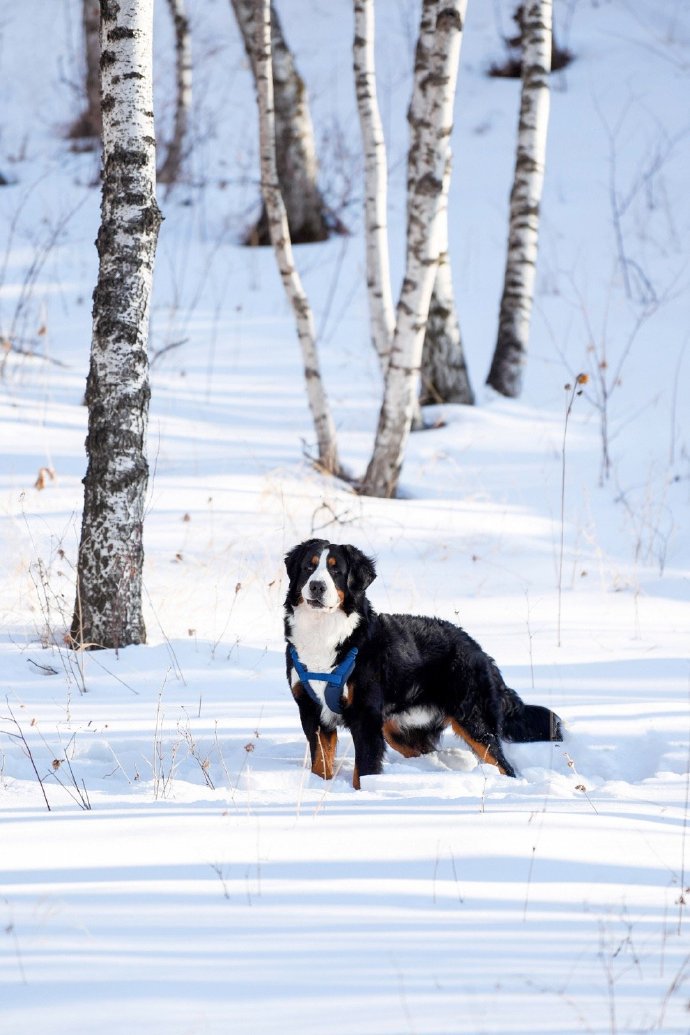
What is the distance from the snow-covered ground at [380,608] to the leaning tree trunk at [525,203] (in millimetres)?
480

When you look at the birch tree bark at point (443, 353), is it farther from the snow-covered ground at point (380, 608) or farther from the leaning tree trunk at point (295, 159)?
the leaning tree trunk at point (295, 159)

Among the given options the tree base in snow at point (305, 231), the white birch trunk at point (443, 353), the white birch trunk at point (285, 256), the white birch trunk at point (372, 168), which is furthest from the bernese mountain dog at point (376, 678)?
the tree base in snow at point (305, 231)

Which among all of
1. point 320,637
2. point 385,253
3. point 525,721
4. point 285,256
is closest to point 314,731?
point 320,637

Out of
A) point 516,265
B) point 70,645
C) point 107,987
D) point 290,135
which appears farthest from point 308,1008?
point 290,135

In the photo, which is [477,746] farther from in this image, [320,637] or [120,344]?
[120,344]

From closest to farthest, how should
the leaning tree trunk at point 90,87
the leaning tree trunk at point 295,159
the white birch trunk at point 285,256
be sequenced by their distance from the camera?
the white birch trunk at point 285,256
the leaning tree trunk at point 295,159
the leaning tree trunk at point 90,87

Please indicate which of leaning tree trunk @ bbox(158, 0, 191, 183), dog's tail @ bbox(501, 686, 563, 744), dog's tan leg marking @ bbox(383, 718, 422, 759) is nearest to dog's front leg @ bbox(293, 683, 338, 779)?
dog's tan leg marking @ bbox(383, 718, 422, 759)

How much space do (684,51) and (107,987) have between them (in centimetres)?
1970

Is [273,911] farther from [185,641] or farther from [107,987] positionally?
[185,641]

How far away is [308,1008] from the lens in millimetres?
2062

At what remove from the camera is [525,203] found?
10406 mm

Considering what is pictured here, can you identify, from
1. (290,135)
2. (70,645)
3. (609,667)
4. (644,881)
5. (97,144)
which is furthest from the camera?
(97,144)

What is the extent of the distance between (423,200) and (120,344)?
3402 mm

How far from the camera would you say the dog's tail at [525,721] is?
177 inches
